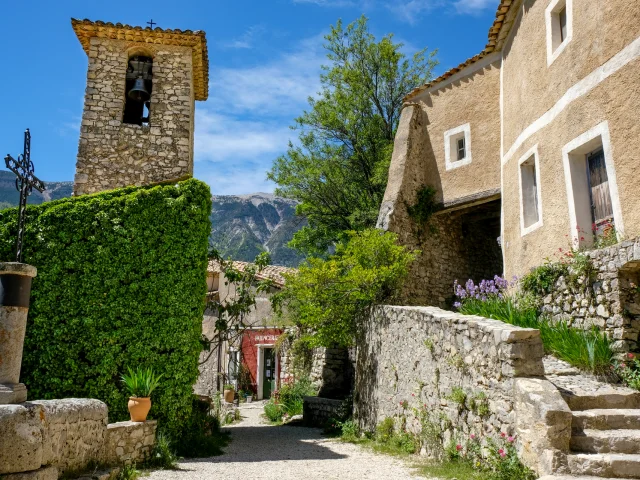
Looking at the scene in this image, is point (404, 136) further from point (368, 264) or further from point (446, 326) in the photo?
point (446, 326)

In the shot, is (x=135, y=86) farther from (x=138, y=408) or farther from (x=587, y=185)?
(x=587, y=185)

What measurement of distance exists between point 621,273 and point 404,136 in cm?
776

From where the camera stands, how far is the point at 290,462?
26.8ft

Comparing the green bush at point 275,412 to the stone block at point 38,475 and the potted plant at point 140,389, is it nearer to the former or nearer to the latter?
the potted plant at point 140,389

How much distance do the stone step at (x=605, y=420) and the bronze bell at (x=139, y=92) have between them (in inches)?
426

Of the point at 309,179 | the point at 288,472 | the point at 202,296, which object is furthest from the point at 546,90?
the point at 309,179

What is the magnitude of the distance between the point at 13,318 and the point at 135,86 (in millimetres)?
8014

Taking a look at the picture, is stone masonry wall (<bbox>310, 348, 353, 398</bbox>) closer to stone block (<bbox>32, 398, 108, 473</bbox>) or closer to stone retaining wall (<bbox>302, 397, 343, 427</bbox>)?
stone retaining wall (<bbox>302, 397, 343, 427</bbox>)

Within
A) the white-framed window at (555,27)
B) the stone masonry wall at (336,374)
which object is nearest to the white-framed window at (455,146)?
the white-framed window at (555,27)

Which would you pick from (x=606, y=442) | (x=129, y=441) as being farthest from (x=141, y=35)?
(x=606, y=442)

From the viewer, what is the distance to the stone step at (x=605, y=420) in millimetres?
5691

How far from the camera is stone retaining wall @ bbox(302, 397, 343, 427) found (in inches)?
525

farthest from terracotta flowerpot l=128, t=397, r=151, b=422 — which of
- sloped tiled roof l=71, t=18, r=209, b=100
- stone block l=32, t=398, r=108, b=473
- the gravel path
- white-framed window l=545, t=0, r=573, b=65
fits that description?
white-framed window l=545, t=0, r=573, b=65

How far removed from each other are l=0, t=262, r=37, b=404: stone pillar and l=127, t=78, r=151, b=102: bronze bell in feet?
24.7
